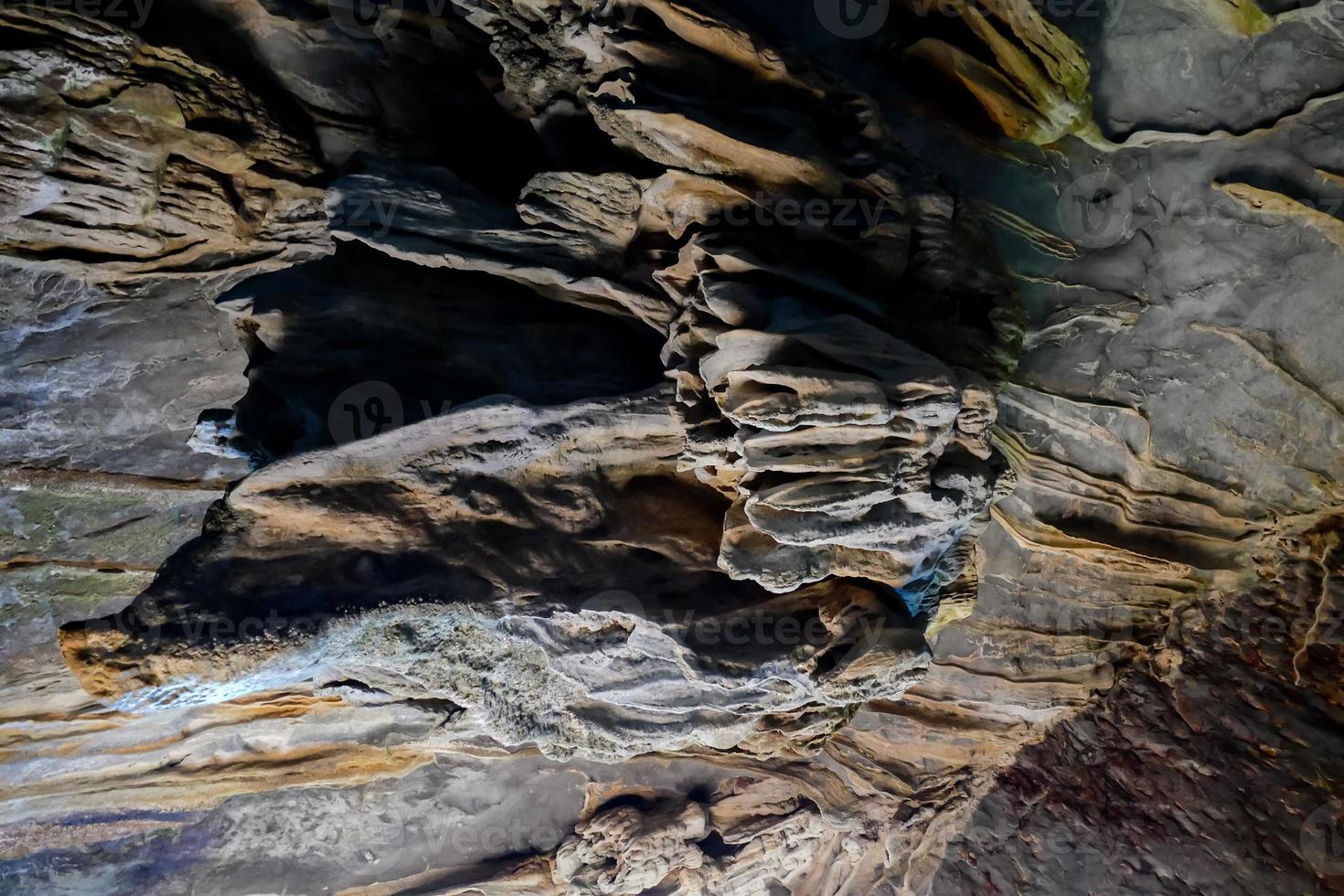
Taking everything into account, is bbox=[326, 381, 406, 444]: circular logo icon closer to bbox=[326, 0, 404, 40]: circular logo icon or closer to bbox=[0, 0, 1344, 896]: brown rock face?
bbox=[0, 0, 1344, 896]: brown rock face

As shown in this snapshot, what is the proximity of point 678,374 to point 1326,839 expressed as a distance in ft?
12.4

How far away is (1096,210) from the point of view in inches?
129

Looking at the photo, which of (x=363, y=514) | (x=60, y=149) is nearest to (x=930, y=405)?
(x=363, y=514)

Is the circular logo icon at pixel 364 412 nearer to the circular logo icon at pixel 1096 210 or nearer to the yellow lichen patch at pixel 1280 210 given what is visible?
the circular logo icon at pixel 1096 210

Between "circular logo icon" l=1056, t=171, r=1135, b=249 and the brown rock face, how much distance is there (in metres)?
0.02

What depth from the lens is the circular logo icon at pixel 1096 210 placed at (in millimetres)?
3209

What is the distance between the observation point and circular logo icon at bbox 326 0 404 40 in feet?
10.5

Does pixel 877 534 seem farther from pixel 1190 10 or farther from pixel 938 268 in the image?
pixel 1190 10

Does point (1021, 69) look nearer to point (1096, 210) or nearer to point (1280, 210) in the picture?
point (1096, 210)

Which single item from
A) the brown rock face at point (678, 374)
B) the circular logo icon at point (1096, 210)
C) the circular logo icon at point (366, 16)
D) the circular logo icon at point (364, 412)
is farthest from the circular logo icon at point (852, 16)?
the circular logo icon at point (364, 412)

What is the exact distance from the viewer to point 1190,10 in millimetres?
2811

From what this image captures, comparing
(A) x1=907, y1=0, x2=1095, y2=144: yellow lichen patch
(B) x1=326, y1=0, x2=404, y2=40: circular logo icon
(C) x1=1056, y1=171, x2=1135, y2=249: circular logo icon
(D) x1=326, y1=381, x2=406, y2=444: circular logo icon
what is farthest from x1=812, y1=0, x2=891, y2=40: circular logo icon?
(D) x1=326, y1=381, x2=406, y2=444: circular logo icon

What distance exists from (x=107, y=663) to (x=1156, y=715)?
16.5 ft

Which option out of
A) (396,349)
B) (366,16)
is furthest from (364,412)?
(366,16)
